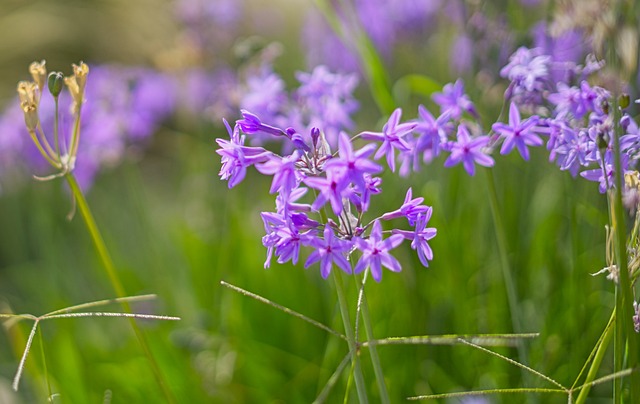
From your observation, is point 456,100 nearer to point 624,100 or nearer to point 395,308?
point 624,100

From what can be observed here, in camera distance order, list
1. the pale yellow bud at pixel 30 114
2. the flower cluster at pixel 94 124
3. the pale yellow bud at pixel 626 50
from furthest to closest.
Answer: the flower cluster at pixel 94 124 < the pale yellow bud at pixel 30 114 < the pale yellow bud at pixel 626 50

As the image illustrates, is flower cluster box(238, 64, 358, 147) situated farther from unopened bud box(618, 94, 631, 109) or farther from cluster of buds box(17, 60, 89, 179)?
unopened bud box(618, 94, 631, 109)

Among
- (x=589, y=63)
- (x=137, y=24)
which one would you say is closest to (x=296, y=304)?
(x=589, y=63)

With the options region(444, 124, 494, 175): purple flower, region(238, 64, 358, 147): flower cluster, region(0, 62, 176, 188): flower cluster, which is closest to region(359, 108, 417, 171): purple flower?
region(444, 124, 494, 175): purple flower

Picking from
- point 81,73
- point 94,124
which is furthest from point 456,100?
point 94,124

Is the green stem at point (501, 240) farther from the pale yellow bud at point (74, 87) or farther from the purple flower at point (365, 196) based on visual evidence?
A: the pale yellow bud at point (74, 87)

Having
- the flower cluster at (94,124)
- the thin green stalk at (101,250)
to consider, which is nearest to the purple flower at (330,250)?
the thin green stalk at (101,250)

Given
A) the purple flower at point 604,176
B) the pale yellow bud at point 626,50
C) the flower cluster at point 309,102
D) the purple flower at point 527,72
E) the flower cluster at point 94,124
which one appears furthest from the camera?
the flower cluster at point 94,124

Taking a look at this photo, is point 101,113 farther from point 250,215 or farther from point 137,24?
point 137,24
